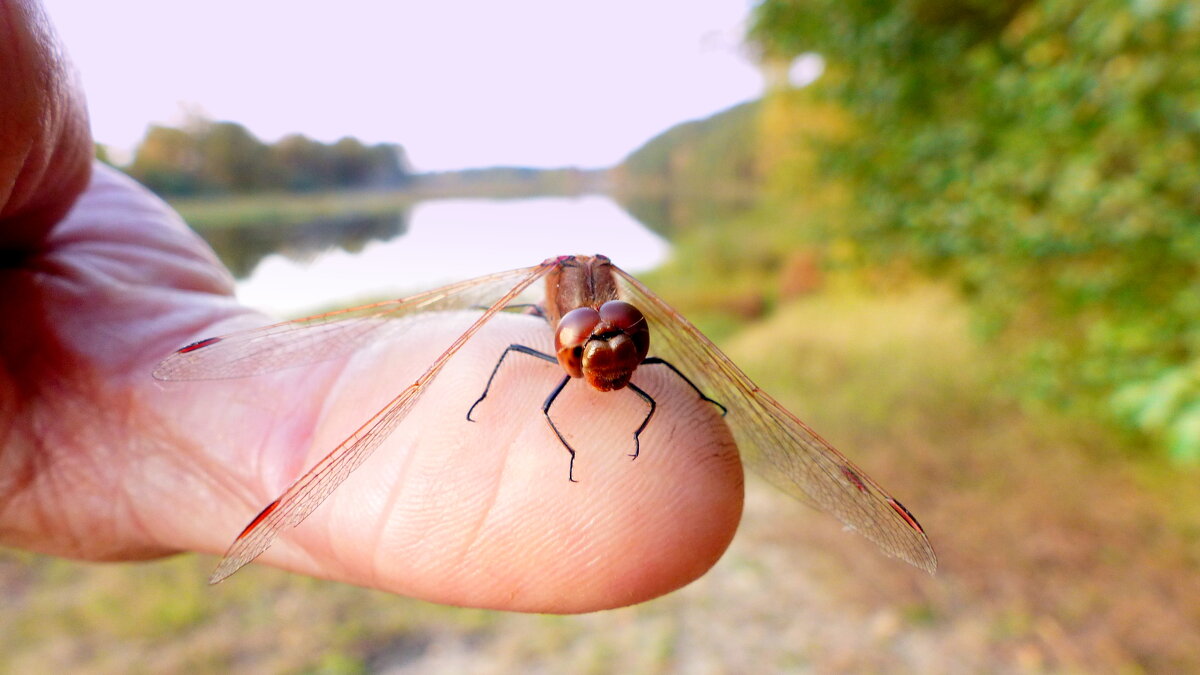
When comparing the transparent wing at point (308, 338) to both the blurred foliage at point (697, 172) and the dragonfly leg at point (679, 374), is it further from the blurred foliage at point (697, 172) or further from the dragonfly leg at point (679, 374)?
the blurred foliage at point (697, 172)

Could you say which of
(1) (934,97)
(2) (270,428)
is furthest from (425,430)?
(1) (934,97)

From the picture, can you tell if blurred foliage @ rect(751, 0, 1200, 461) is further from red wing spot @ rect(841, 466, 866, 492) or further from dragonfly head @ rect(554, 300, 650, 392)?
dragonfly head @ rect(554, 300, 650, 392)

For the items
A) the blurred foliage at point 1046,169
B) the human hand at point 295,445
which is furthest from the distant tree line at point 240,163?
the blurred foliage at point 1046,169

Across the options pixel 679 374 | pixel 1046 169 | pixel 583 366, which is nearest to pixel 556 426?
pixel 583 366

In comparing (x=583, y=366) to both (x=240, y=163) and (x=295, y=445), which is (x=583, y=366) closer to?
(x=295, y=445)

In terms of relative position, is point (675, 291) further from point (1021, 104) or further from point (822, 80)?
point (1021, 104)
